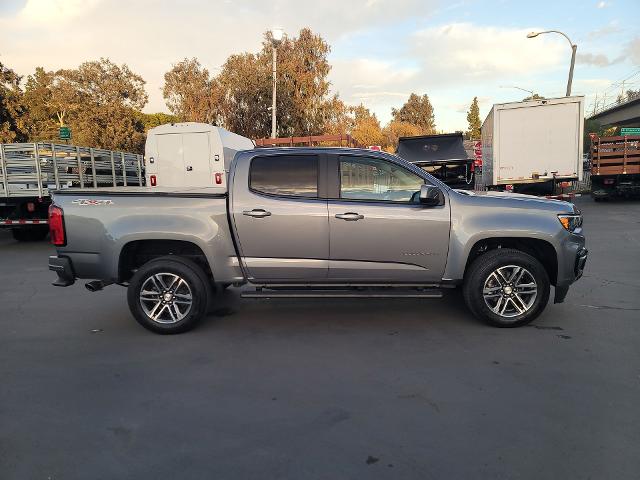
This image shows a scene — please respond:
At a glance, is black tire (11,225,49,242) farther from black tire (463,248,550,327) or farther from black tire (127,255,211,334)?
black tire (463,248,550,327)

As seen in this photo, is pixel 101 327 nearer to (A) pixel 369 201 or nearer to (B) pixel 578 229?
(A) pixel 369 201

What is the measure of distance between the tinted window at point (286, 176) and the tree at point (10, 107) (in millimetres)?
32910

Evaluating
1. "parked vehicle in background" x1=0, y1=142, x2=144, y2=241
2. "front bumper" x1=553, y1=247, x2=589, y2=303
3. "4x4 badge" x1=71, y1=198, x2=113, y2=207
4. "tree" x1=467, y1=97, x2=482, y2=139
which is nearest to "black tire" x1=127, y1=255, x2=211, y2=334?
"4x4 badge" x1=71, y1=198, x2=113, y2=207

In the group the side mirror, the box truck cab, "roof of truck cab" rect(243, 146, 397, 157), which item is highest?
the box truck cab

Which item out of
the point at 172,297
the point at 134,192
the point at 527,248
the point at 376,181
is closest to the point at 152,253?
the point at 172,297

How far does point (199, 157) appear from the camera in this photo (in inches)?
503

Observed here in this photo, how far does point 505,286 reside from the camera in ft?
16.3

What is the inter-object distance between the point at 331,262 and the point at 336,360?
1.11 m

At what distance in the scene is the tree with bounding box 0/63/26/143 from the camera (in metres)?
31.2

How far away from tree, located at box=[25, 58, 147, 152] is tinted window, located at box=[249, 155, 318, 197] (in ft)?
107

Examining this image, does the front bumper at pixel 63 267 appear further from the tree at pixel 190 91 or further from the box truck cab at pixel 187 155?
the tree at pixel 190 91

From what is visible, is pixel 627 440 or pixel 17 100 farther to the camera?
pixel 17 100

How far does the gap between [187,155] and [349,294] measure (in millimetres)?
9141

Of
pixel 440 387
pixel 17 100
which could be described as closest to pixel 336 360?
pixel 440 387
